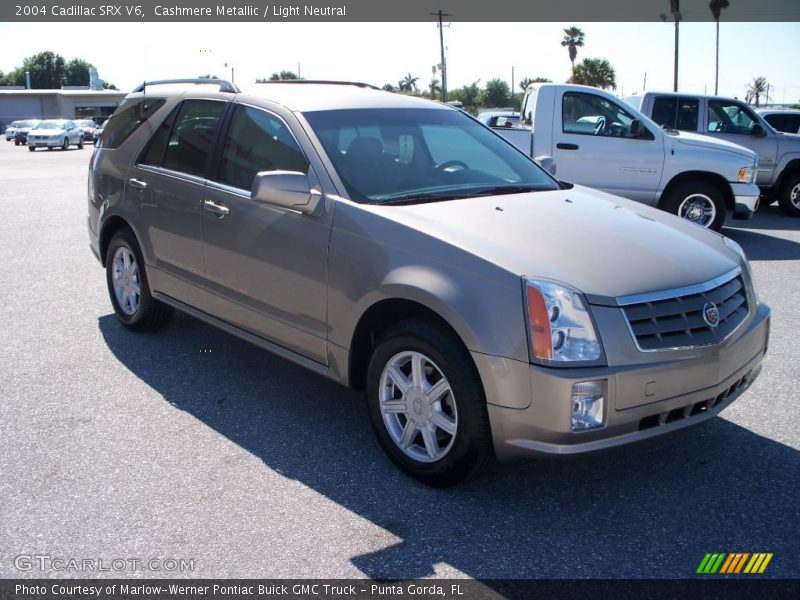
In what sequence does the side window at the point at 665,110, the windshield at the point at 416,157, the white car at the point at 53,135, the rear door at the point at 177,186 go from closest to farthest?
the windshield at the point at 416,157 < the rear door at the point at 177,186 < the side window at the point at 665,110 < the white car at the point at 53,135

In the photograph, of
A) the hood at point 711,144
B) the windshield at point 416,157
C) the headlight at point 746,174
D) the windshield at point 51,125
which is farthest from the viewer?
the windshield at point 51,125

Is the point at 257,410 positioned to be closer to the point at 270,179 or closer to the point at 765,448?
the point at 270,179

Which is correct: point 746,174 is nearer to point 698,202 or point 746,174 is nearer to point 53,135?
point 698,202

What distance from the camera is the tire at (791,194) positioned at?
1347 cm

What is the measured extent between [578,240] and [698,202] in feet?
25.6

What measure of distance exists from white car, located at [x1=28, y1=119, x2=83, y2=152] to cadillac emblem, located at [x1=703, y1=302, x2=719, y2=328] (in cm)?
4492

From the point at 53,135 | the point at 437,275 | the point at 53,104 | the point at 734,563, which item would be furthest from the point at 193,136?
the point at 53,104

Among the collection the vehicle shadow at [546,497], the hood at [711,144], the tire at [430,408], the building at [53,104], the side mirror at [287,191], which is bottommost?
the vehicle shadow at [546,497]

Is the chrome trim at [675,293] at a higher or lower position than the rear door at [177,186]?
lower

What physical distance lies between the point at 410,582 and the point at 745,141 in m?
12.2

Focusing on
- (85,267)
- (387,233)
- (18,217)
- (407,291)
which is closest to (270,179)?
(387,233)

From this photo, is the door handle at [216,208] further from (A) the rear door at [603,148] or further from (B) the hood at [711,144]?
(B) the hood at [711,144]

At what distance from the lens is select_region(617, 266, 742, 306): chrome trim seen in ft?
11.0

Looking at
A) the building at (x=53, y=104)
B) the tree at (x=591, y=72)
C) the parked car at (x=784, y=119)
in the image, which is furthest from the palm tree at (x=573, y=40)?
the parked car at (x=784, y=119)
